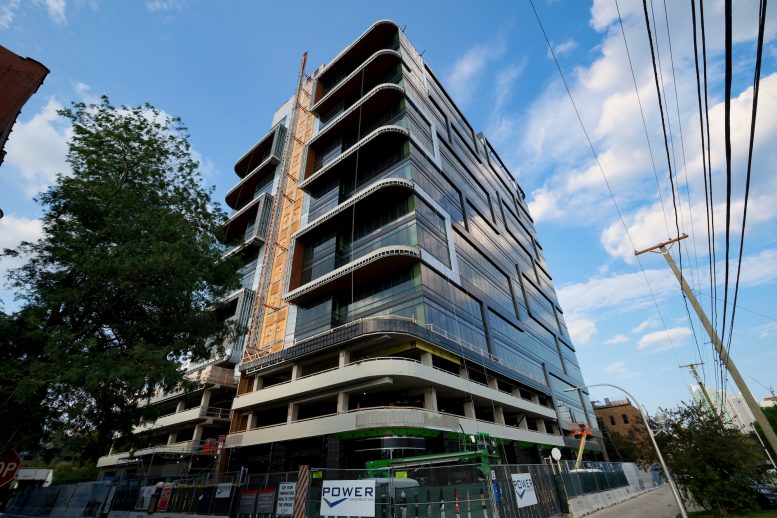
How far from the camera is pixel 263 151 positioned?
59.9 m

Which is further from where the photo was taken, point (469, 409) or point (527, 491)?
point (469, 409)

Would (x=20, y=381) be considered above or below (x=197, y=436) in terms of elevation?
below

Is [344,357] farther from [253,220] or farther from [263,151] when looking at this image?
[263,151]

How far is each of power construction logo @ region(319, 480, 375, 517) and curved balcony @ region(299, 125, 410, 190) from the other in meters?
31.2

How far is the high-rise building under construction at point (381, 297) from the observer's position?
25359 millimetres

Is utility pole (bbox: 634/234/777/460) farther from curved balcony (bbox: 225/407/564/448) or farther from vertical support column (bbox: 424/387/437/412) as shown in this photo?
vertical support column (bbox: 424/387/437/412)

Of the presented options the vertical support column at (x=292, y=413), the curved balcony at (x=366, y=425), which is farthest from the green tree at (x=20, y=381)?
the vertical support column at (x=292, y=413)

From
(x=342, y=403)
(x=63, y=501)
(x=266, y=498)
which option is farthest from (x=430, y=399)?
(x=63, y=501)

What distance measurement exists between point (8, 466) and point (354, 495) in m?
11.3

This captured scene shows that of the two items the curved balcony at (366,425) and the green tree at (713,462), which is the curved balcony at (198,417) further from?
the green tree at (713,462)

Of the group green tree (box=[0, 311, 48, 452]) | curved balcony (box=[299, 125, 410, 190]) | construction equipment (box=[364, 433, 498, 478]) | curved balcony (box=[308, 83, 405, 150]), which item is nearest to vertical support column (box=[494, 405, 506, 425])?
construction equipment (box=[364, 433, 498, 478])

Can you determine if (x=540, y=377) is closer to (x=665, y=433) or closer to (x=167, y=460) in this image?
(x=665, y=433)

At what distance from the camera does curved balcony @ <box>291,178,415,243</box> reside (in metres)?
32.3

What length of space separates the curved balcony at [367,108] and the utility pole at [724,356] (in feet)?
104
